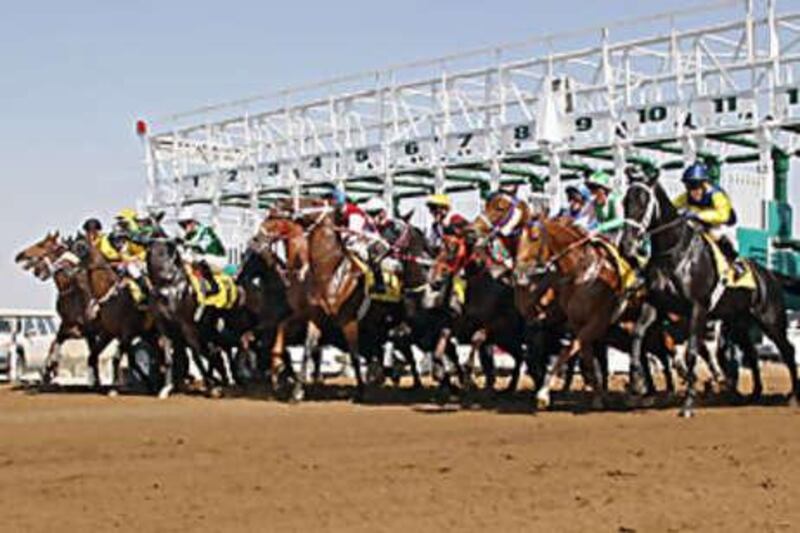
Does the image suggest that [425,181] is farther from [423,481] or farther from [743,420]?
[423,481]

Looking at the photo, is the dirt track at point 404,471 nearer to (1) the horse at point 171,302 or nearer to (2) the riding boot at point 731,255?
(2) the riding boot at point 731,255

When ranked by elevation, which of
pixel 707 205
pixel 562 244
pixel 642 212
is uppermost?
pixel 707 205

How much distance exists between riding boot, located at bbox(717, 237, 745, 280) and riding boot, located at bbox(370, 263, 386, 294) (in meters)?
5.03

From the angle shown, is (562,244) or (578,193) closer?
(562,244)

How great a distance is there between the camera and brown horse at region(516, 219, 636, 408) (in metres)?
16.6

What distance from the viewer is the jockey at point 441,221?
62.4ft

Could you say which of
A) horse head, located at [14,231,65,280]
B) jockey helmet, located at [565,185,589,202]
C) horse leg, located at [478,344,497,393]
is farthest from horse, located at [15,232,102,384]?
jockey helmet, located at [565,185,589,202]

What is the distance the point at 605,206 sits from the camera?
18.0 m

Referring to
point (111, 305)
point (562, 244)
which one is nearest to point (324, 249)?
point (562, 244)

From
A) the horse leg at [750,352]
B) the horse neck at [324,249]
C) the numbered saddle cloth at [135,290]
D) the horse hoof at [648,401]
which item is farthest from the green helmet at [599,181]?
the numbered saddle cloth at [135,290]

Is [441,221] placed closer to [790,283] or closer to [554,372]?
[554,372]

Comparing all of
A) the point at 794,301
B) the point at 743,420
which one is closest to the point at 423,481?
the point at 743,420

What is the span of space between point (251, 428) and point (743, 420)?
551 cm

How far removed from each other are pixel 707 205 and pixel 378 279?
5.09 metres
